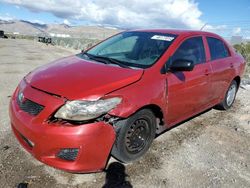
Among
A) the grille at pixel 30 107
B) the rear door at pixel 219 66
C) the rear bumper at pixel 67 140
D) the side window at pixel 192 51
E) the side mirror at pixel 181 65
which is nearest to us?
the rear bumper at pixel 67 140

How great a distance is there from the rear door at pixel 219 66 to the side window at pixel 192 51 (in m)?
0.31

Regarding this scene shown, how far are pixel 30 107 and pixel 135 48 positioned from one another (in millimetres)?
1982

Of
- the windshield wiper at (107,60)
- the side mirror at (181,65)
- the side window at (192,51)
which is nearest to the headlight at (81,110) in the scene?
the windshield wiper at (107,60)

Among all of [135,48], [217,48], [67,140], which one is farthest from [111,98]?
[217,48]

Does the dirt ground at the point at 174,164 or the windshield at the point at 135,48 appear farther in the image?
the windshield at the point at 135,48

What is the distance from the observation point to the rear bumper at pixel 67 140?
9.99ft

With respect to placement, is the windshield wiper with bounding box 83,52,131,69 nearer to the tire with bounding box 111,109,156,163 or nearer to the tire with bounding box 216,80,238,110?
the tire with bounding box 111,109,156,163

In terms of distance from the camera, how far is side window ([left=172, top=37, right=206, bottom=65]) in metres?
4.41

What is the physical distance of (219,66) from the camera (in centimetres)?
539

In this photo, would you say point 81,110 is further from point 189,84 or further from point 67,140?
point 189,84

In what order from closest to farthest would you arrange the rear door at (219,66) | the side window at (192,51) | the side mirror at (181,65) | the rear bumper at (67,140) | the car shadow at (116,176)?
1. the rear bumper at (67,140)
2. the car shadow at (116,176)
3. the side mirror at (181,65)
4. the side window at (192,51)
5. the rear door at (219,66)

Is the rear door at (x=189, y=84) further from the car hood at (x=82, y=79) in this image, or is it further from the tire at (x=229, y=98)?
the tire at (x=229, y=98)

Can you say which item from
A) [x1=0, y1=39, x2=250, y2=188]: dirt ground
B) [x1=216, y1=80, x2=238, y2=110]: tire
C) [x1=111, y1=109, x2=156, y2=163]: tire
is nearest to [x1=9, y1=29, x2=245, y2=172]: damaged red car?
[x1=111, y1=109, x2=156, y2=163]: tire

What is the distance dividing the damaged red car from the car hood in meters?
0.01
